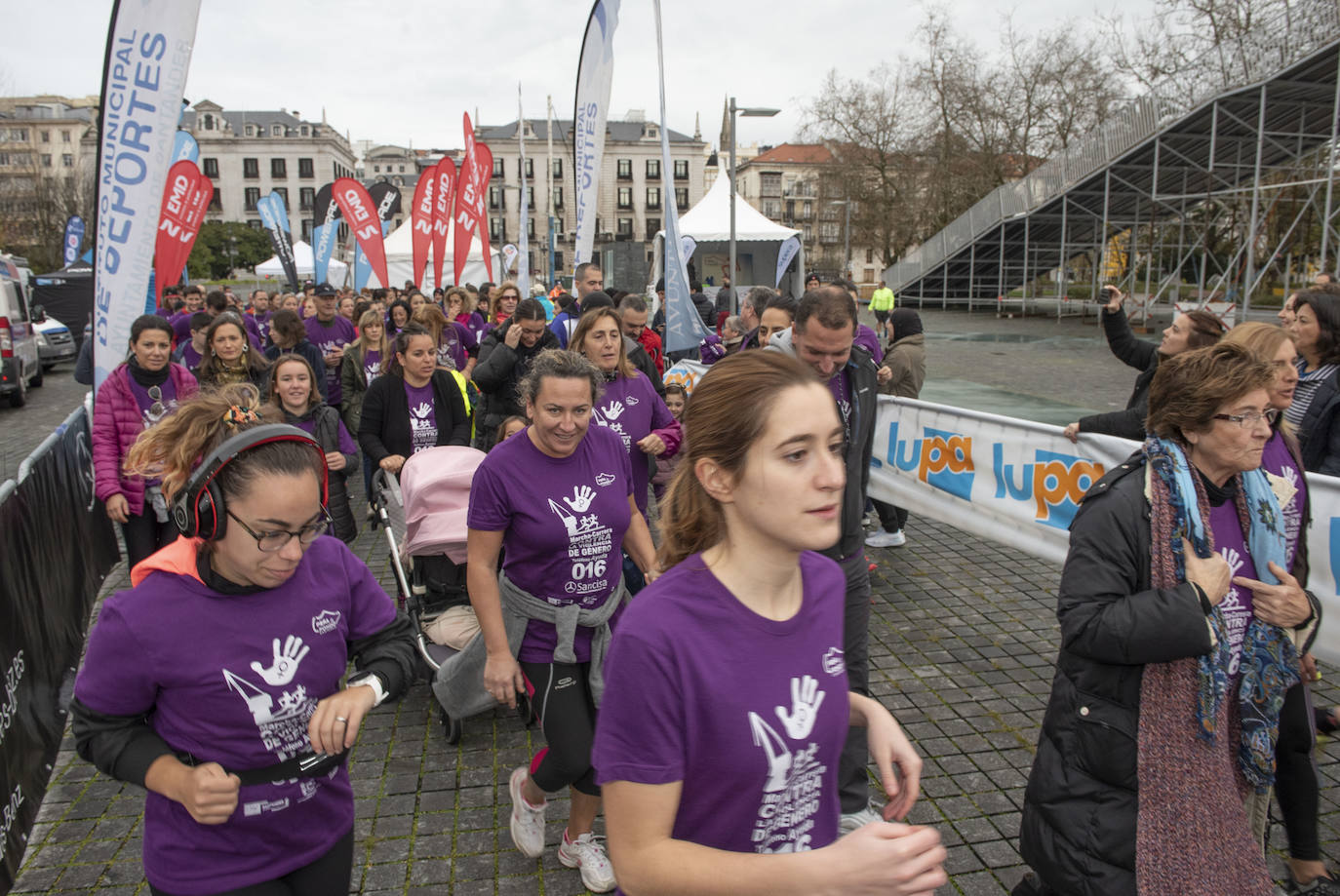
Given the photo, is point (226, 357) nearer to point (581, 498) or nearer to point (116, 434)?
point (116, 434)

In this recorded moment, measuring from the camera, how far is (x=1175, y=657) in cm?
224

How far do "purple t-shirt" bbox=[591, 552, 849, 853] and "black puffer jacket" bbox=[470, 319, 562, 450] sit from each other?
17.0ft

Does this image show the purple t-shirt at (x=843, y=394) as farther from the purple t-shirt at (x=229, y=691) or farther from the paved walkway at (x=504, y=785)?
the purple t-shirt at (x=229, y=691)

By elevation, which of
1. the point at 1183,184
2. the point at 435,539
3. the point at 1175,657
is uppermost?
the point at 1183,184

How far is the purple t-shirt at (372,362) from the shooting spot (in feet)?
27.4

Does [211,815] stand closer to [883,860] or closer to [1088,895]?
[883,860]

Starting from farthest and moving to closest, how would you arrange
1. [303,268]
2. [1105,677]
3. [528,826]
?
[303,268] → [528,826] → [1105,677]

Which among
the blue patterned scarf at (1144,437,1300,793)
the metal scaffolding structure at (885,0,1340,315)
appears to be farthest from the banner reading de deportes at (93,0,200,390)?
the metal scaffolding structure at (885,0,1340,315)

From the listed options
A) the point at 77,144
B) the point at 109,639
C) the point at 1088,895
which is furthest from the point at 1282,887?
the point at 77,144

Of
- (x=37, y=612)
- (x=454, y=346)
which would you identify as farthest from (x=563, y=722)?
(x=454, y=346)

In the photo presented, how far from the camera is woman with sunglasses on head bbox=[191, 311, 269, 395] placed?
19.7ft

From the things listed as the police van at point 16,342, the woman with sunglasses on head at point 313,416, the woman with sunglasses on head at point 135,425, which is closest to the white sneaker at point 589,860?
the woman with sunglasses on head at point 313,416

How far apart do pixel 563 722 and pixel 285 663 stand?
4.44 ft

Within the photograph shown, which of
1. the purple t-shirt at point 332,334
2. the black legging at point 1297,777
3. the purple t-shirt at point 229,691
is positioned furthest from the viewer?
the purple t-shirt at point 332,334
